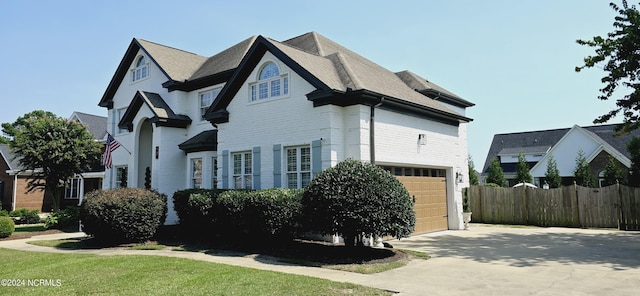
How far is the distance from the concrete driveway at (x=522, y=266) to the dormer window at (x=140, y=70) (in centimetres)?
1615

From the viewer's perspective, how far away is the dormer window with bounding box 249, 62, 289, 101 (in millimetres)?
14930

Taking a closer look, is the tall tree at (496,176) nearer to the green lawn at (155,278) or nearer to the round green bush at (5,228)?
the green lawn at (155,278)

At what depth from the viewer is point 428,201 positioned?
16.4 meters

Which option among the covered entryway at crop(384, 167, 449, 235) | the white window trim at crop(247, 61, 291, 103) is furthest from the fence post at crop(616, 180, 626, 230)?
the white window trim at crop(247, 61, 291, 103)

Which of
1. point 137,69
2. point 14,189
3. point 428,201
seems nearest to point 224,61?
point 137,69

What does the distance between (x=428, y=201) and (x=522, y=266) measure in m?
6.89

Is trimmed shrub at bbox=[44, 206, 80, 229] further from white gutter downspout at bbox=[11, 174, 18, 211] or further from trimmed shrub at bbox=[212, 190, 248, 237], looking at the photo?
white gutter downspout at bbox=[11, 174, 18, 211]

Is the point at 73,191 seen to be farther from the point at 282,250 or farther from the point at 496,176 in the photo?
→ the point at 496,176

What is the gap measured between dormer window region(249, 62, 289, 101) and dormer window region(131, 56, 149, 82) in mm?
9527

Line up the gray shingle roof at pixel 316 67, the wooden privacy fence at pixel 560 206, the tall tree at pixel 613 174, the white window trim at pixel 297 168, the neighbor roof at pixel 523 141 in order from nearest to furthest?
the white window trim at pixel 297 168
the gray shingle roof at pixel 316 67
the wooden privacy fence at pixel 560 206
the tall tree at pixel 613 174
the neighbor roof at pixel 523 141

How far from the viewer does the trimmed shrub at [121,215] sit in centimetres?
1377

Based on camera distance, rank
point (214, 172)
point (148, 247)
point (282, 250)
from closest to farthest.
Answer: point (282, 250) → point (148, 247) → point (214, 172)

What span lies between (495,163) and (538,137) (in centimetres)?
1387

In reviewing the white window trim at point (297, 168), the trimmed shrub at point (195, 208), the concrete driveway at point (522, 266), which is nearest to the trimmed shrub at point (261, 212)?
the trimmed shrub at point (195, 208)
